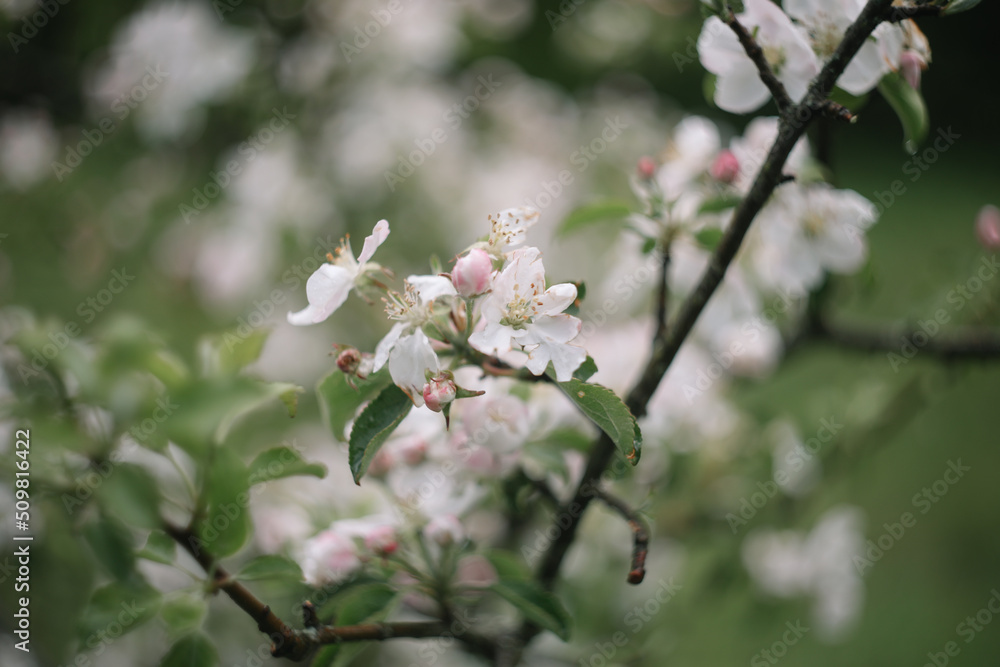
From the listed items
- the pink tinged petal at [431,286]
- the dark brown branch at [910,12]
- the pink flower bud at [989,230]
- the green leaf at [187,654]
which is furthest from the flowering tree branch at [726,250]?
the pink flower bud at [989,230]

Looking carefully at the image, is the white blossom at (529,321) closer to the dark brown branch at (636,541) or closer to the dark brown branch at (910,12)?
the dark brown branch at (636,541)

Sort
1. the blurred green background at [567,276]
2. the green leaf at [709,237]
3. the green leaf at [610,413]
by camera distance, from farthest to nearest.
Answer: the blurred green background at [567,276] → the green leaf at [709,237] → the green leaf at [610,413]

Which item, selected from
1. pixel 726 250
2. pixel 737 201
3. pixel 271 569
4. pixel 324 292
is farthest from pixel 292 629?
pixel 737 201

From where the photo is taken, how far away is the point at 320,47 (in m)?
2.17

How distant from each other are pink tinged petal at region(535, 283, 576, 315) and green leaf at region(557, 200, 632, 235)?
22 cm

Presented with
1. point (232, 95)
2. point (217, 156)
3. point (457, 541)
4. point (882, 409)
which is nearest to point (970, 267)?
point (882, 409)

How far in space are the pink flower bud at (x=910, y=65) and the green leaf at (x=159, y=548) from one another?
83 cm

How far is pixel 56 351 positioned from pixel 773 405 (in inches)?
42.7

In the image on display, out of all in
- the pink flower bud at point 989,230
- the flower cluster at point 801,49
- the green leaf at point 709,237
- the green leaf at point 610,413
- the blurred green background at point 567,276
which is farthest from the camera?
the blurred green background at point 567,276

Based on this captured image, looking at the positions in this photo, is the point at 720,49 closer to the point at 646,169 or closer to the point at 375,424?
the point at 646,169

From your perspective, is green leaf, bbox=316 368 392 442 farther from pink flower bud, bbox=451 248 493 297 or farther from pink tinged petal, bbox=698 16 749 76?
pink tinged petal, bbox=698 16 749 76

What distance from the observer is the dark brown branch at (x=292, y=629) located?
1.90 feet

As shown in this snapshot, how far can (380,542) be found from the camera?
2.43 feet

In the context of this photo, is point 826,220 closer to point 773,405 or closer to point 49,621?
point 773,405
